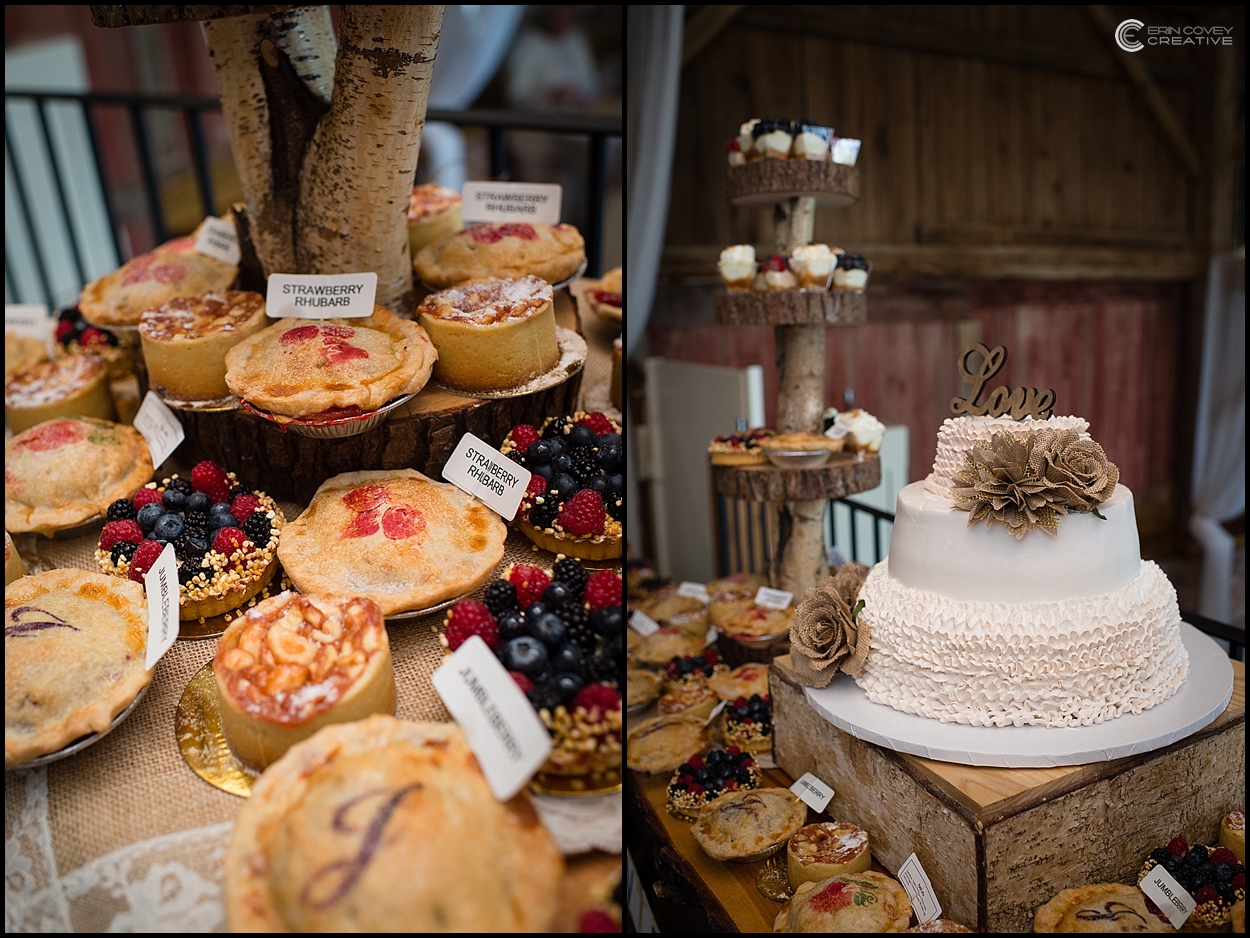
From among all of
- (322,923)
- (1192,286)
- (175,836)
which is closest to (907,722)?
(322,923)

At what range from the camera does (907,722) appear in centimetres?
129

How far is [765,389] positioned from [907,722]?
253cm

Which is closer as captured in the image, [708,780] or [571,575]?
[571,575]

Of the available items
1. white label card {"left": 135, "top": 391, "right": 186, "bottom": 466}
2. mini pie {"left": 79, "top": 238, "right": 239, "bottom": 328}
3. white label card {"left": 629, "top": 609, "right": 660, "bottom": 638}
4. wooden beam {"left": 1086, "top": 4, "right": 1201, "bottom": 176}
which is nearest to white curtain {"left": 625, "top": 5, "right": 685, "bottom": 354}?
white label card {"left": 629, "top": 609, "right": 660, "bottom": 638}

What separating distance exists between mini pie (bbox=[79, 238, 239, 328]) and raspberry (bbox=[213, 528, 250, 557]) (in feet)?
2.46

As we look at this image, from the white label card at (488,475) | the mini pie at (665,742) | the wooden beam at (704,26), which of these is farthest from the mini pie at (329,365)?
the wooden beam at (704,26)

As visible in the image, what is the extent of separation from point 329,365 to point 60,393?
0.93m

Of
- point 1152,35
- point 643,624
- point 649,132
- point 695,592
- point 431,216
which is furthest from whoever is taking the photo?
point 649,132

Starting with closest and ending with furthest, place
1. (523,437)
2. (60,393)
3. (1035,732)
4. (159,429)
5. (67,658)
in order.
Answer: (67,658) → (1035,732) → (523,437) → (159,429) → (60,393)

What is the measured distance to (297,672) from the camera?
102 centimetres

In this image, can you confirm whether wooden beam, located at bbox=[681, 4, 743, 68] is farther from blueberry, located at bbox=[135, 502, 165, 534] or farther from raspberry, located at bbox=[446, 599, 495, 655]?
raspberry, located at bbox=[446, 599, 495, 655]

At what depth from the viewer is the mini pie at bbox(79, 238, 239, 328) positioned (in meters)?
1.91

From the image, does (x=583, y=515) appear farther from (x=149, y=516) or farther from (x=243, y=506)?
(x=149, y=516)

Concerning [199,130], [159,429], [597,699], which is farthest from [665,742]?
[199,130]
